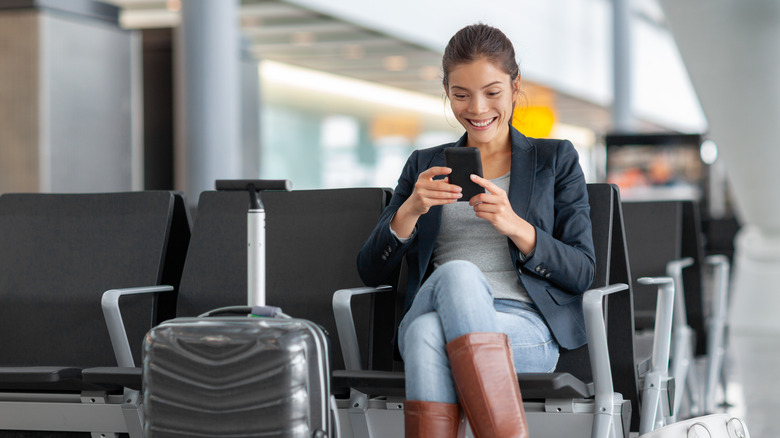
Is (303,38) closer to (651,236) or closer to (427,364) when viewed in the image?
(651,236)

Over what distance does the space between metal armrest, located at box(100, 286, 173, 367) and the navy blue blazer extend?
73 centimetres

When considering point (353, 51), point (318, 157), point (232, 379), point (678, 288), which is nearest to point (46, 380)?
point (232, 379)

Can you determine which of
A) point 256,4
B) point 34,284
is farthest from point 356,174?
point 34,284

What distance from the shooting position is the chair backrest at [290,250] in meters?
3.08

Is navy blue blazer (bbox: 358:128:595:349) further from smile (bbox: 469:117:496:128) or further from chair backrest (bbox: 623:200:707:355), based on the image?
chair backrest (bbox: 623:200:707:355)

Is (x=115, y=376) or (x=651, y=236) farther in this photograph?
(x=651, y=236)

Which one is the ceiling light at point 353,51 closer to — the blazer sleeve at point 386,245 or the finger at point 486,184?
the blazer sleeve at point 386,245

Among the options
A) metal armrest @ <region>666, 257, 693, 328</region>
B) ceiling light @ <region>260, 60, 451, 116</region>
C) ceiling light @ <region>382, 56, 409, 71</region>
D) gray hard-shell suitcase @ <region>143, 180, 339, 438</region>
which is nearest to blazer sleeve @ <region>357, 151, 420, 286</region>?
gray hard-shell suitcase @ <region>143, 180, 339, 438</region>

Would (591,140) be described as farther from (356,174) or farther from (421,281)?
(421,281)

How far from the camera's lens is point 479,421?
2.19 metres

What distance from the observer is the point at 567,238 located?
2602 mm

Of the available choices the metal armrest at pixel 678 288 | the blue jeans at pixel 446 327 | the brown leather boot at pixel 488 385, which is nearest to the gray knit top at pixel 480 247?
the blue jeans at pixel 446 327

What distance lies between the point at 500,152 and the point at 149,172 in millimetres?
4144

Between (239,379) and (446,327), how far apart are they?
0.50 m
